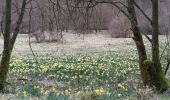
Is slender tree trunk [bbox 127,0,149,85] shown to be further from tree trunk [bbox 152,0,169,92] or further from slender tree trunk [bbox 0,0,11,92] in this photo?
slender tree trunk [bbox 0,0,11,92]

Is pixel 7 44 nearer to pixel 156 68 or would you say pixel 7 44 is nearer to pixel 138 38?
pixel 138 38

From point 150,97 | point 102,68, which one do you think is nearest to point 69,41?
point 102,68

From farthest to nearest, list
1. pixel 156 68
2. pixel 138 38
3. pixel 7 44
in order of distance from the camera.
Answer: pixel 138 38 < pixel 156 68 < pixel 7 44

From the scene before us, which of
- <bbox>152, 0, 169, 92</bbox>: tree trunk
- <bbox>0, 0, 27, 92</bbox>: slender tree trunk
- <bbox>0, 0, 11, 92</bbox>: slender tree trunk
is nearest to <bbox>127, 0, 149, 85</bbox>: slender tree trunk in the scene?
<bbox>152, 0, 169, 92</bbox>: tree trunk

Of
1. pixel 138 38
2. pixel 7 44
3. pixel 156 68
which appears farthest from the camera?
pixel 138 38

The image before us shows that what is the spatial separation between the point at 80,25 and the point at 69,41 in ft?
116

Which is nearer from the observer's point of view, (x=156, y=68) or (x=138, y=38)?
(x=156, y=68)

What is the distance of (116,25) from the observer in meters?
54.7

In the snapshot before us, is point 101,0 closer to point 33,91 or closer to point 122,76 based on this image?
point 33,91

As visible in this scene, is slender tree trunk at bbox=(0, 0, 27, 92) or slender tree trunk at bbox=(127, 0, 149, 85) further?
slender tree trunk at bbox=(127, 0, 149, 85)

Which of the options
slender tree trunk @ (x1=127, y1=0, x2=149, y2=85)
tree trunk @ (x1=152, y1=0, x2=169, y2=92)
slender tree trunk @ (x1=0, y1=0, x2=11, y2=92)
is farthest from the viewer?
slender tree trunk @ (x1=127, y1=0, x2=149, y2=85)

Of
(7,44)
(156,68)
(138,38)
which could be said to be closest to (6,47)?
(7,44)

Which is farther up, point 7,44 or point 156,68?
point 7,44

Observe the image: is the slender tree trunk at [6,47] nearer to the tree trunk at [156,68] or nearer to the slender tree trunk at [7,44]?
the slender tree trunk at [7,44]
